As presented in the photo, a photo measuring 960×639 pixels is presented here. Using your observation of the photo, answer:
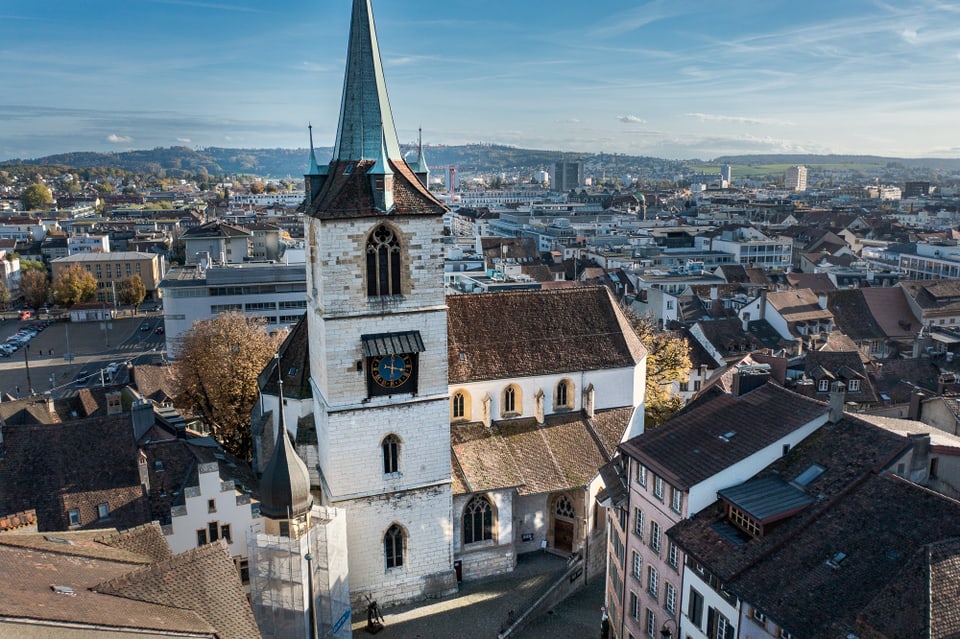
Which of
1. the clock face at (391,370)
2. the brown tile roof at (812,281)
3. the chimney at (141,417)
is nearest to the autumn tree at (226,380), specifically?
the chimney at (141,417)

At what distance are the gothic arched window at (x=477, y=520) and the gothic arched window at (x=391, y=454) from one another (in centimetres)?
555

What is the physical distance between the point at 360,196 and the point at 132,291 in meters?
115

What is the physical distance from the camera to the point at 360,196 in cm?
3678

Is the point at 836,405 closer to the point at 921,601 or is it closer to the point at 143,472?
the point at 921,601

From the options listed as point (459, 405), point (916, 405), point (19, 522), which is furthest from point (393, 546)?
point (916, 405)

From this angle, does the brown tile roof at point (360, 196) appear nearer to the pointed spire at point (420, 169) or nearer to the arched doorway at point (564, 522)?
the pointed spire at point (420, 169)

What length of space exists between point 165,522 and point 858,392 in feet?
161

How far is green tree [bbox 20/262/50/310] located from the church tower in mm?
120509

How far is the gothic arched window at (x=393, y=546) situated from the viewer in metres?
40.0

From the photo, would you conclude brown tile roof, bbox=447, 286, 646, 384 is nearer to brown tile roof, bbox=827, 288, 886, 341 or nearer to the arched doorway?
the arched doorway

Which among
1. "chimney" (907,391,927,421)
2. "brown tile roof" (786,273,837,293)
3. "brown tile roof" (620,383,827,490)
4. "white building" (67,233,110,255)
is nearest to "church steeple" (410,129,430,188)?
"brown tile roof" (620,383,827,490)

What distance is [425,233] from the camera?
124 ft

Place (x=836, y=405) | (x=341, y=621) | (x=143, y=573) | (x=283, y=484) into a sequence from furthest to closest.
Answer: (x=341, y=621) < (x=283, y=484) < (x=836, y=405) < (x=143, y=573)

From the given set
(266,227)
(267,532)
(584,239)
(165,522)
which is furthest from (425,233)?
(266,227)
